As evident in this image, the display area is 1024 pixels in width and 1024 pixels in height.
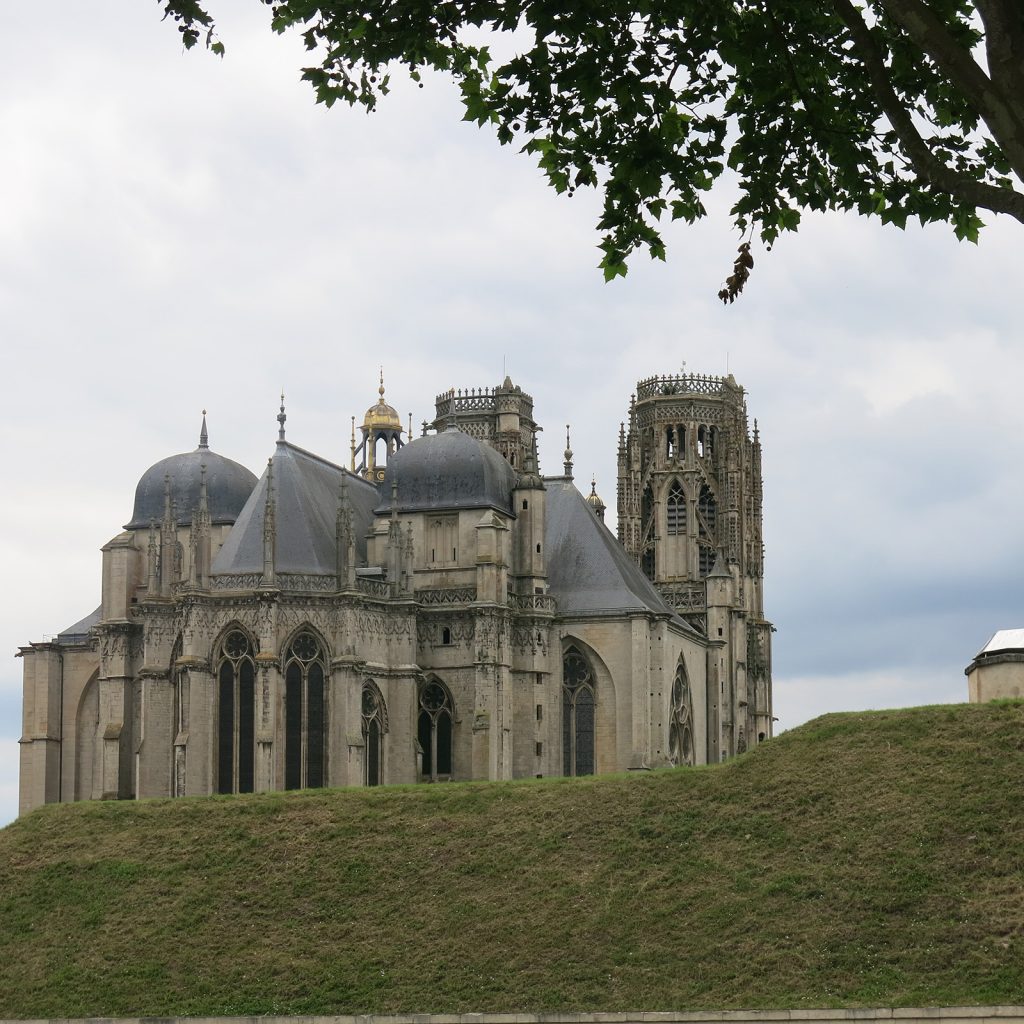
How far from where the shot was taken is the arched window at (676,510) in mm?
98875

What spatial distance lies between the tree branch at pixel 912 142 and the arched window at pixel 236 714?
57.2 meters

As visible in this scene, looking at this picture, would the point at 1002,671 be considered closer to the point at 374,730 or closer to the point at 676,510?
the point at 374,730

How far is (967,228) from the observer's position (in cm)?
1606

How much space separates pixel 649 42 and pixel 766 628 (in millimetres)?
87871

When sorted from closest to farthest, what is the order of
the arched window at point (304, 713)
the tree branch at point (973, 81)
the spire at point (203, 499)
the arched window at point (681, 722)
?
the tree branch at point (973, 81) → the arched window at point (304, 713) → the spire at point (203, 499) → the arched window at point (681, 722)

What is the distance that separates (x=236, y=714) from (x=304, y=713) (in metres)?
2.42

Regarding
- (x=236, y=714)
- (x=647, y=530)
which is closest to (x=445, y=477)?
(x=236, y=714)

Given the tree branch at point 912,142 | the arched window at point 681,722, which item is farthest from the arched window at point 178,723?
the tree branch at point 912,142

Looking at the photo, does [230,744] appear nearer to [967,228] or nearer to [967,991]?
[967,991]

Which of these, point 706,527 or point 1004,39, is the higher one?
point 706,527

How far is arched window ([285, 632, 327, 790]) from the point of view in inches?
2731

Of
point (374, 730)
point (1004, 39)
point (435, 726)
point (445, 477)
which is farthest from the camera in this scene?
point (445, 477)

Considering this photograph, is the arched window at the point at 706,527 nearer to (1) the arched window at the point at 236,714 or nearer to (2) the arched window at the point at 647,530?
(2) the arched window at the point at 647,530

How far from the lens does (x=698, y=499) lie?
99750 millimetres
